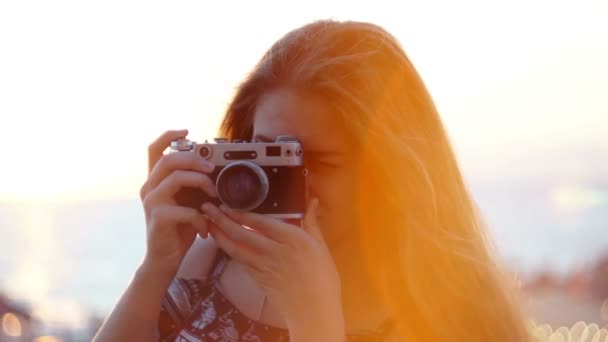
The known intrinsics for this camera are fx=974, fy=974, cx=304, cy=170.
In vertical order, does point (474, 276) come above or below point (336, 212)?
below

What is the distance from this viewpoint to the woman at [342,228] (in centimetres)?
254

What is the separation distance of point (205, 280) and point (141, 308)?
0.24 meters

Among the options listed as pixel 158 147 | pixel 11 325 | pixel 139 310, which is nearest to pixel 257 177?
pixel 158 147

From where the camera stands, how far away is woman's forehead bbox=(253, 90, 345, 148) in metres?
2.57

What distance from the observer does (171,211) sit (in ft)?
8.41

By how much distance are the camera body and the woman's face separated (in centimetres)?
4

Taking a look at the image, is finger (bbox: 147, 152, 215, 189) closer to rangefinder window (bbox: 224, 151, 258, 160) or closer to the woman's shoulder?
rangefinder window (bbox: 224, 151, 258, 160)

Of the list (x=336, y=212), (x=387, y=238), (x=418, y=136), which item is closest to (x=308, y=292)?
(x=336, y=212)

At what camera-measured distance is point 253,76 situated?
2855 millimetres

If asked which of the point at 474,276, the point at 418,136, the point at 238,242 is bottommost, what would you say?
the point at 474,276

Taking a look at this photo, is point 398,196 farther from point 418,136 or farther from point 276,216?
point 276,216

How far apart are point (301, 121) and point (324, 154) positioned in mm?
109

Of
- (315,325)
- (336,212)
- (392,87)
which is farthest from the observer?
(392,87)

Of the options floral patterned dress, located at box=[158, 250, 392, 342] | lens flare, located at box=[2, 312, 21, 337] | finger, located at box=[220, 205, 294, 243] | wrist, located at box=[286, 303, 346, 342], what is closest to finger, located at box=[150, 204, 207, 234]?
finger, located at box=[220, 205, 294, 243]
